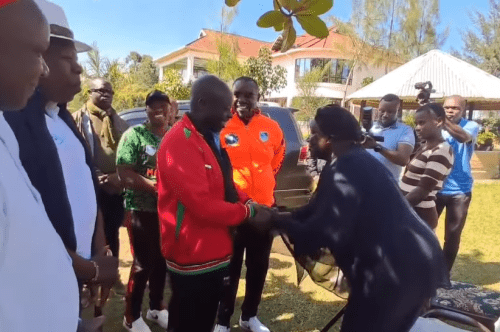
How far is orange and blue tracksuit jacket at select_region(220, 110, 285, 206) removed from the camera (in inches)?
122

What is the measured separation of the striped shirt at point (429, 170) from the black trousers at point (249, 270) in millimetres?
1347

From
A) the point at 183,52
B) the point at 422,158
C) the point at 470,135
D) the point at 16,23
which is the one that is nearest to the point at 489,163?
the point at 470,135

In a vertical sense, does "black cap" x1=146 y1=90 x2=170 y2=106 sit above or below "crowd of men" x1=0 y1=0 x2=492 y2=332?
above

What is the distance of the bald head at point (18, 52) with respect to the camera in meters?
0.85

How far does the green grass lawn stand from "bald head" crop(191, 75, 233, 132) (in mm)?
1899

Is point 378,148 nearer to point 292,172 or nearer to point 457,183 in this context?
point 457,183

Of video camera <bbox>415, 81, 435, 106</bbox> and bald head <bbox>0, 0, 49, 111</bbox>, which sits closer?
bald head <bbox>0, 0, 49, 111</bbox>

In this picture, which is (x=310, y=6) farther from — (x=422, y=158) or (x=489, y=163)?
(x=489, y=163)

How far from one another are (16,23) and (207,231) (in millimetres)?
1480

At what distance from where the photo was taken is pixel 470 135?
4.22 m

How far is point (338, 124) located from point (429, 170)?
5.44 feet

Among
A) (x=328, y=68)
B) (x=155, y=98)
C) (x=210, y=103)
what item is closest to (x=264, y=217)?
(x=210, y=103)

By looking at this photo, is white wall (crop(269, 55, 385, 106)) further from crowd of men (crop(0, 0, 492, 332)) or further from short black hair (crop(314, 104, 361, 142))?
short black hair (crop(314, 104, 361, 142))

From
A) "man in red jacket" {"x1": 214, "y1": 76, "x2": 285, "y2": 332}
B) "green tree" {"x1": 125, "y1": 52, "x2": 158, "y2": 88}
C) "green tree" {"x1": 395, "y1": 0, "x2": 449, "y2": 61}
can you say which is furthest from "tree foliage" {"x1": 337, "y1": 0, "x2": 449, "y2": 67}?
"man in red jacket" {"x1": 214, "y1": 76, "x2": 285, "y2": 332}
